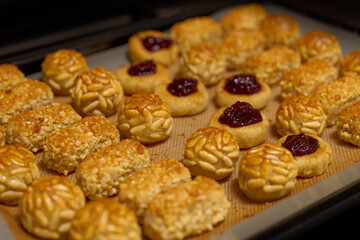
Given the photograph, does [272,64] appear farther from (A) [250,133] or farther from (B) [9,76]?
(B) [9,76]

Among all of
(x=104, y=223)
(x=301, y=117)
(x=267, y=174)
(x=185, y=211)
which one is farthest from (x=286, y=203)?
(x=104, y=223)

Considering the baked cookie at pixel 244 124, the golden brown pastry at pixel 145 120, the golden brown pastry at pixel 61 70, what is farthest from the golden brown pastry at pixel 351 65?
the golden brown pastry at pixel 61 70

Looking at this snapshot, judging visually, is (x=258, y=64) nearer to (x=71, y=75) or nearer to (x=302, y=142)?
(x=302, y=142)

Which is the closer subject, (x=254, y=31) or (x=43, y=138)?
(x=43, y=138)

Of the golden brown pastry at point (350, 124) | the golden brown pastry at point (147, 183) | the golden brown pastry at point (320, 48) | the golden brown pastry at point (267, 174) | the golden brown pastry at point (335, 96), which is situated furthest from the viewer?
the golden brown pastry at point (320, 48)

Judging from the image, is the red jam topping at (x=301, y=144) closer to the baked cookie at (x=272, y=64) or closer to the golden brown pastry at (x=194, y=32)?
the baked cookie at (x=272, y=64)

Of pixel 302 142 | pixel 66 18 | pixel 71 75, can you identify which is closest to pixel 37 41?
pixel 66 18
